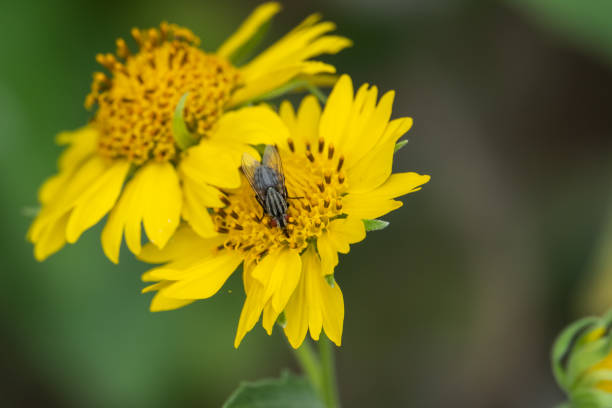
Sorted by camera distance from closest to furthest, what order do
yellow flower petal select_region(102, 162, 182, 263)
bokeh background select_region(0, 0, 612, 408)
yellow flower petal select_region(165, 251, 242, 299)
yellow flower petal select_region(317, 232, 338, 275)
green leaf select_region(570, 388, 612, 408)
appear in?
yellow flower petal select_region(317, 232, 338, 275) → yellow flower petal select_region(165, 251, 242, 299) → yellow flower petal select_region(102, 162, 182, 263) → green leaf select_region(570, 388, 612, 408) → bokeh background select_region(0, 0, 612, 408)

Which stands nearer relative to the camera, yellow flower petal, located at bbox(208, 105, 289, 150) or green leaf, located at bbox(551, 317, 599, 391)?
yellow flower petal, located at bbox(208, 105, 289, 150)

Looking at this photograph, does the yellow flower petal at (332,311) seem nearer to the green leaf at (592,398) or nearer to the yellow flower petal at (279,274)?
the yellow flower petal at (279,274)

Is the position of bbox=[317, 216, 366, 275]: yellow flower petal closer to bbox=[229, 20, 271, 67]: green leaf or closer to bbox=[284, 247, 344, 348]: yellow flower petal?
bbox=[284, 247, 344, 348]: yellow flower petal

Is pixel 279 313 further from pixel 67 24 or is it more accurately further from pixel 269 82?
pixel 67 24

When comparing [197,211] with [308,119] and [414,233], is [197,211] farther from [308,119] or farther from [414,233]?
[414,233]

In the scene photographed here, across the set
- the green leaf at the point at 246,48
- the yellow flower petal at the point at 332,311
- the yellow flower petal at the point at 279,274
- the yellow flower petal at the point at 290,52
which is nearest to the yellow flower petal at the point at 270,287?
the yellow flower petal at the point at 279,274

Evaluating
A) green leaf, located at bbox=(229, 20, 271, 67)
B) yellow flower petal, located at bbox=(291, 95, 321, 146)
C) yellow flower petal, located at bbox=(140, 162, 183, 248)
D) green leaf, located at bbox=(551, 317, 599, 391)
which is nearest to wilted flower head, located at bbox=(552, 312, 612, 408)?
green leaf, located at bbox=(551, 317, 599, 391)
